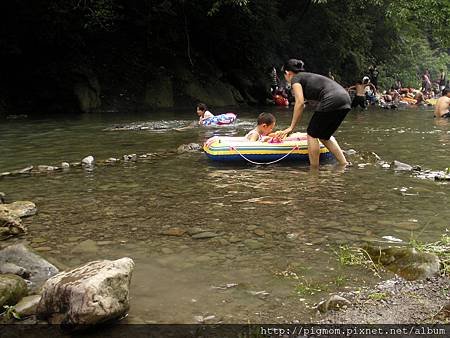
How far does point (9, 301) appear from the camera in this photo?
2.80 metres

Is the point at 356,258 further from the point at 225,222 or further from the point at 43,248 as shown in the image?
the point at 43,248

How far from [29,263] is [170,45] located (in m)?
19.7

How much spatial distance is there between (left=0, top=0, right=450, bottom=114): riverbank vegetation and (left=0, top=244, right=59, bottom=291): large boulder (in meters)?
13.9

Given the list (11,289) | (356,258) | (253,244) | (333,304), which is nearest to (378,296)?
(333,304)

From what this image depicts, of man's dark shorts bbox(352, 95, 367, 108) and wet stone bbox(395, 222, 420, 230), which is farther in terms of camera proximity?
man's dark shorts bbox(352, 95, 367, 108)

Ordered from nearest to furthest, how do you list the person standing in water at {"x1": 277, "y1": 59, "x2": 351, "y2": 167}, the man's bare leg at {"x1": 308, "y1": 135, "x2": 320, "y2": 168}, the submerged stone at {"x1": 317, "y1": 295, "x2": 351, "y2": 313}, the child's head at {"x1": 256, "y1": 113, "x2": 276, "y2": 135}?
the submerged stone at {"x1": 317, "y1": 295, "x2": 351, "y2": 313}, the person standing in water at {"x1": 277, "y1": 59, "x2": 351, "y2": 167}, the man's bare leg at {"x1": 308, "y1": 135, "x2": 320, "y2": 168}, the child's head at {"x1": 256, "y1": 113, "x2": 276, "y2": 135}

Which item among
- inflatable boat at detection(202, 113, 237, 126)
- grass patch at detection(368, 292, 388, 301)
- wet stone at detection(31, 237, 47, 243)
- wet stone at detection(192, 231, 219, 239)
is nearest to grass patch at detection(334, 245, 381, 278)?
grass patch at detection(368, 292, 388, 301)

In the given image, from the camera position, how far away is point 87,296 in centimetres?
257

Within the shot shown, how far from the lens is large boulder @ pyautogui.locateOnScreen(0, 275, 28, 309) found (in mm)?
2779

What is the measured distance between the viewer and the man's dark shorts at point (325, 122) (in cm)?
684

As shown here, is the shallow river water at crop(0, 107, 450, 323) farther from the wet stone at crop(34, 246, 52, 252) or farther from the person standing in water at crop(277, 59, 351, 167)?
the person standing in water at crop(277, 59, 351, 167)

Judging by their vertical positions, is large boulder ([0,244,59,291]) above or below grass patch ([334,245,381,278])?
above

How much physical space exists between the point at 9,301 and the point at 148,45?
64.6ft

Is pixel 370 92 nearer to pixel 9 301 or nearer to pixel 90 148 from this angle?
pixel 90 148
